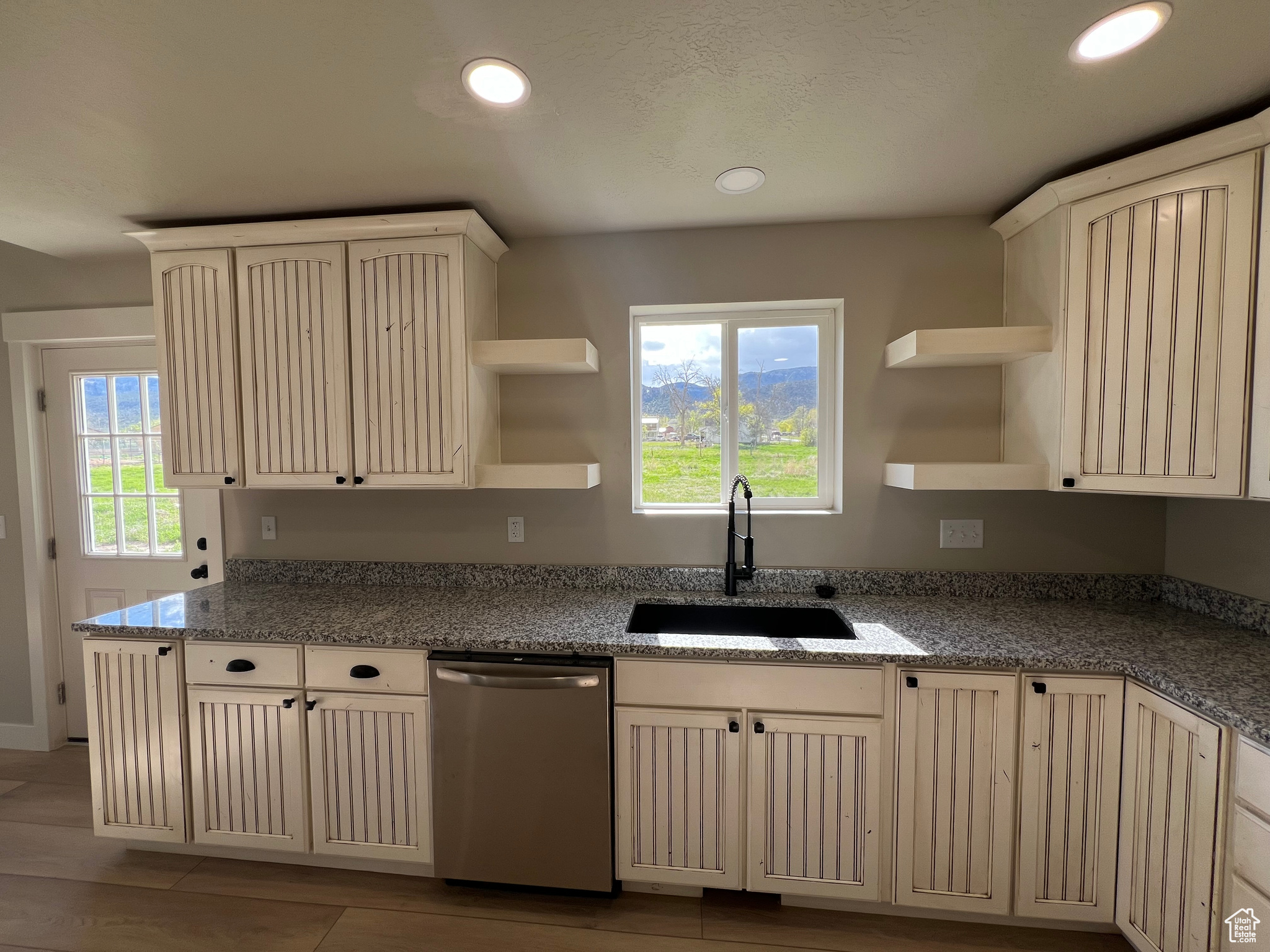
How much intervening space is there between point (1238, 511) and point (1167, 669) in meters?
0.76

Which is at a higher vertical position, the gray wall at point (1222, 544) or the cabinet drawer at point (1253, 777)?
the gray wall at point (1222, 544)

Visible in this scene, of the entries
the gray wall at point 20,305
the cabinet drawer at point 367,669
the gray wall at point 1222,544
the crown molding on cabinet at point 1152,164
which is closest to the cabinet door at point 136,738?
the cabinet drawer at point 367,669

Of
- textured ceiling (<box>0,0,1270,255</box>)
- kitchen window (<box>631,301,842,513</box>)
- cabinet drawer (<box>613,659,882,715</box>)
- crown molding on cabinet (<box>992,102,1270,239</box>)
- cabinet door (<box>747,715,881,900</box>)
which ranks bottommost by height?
cabinet door (<box>747,715,881,900</box>)

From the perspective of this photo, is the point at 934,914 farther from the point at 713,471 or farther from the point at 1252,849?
the point at 713,471

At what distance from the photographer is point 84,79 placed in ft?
4.05

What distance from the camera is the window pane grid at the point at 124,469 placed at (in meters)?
2.43

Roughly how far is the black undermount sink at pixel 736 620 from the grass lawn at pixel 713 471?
49 cm

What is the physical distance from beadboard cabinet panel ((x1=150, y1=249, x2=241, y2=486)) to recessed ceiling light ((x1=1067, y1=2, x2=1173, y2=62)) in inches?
104

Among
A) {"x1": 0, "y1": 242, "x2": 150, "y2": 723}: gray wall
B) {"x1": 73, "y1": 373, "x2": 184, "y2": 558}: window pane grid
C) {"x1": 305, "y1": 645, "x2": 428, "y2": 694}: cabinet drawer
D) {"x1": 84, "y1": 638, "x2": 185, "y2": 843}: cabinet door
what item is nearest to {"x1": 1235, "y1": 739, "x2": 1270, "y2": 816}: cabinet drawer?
{"x1": 305, "y1": 645, "x2": 428, "y2": 694}: cabinet drawer

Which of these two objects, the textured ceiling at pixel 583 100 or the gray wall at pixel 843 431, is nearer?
the textured ceiling at pixel 583 100

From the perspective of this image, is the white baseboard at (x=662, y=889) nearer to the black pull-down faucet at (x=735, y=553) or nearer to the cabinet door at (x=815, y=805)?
the cabinet door at (x=815, y=805)

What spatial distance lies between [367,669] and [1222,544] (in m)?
2.82

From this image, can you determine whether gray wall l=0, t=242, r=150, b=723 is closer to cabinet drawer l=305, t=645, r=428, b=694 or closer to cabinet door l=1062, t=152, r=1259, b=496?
cabinet drawer l=305, t=645, r=428, b=694

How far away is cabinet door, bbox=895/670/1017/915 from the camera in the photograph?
147 cm
